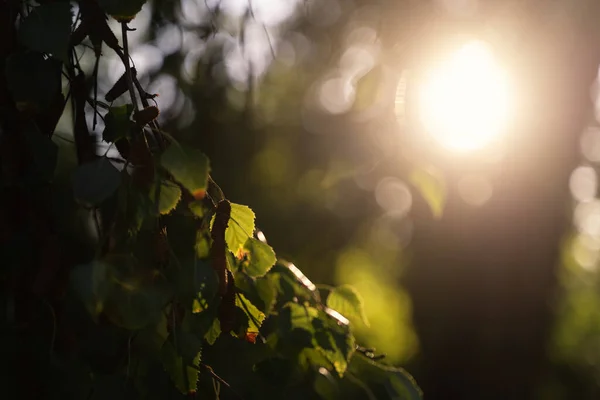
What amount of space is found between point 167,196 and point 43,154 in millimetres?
253

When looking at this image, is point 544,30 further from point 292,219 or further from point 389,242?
point 389,242

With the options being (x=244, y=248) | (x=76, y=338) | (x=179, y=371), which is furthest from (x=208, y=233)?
(x=76, y=338)

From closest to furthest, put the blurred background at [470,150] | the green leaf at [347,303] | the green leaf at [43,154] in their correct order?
1. the green leaf at [43,154]
2. the green leaf at [347,303]
3. the blurred background at [470,150]

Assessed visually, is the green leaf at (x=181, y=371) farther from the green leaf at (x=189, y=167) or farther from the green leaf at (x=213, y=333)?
the green leaf at (x=189, y=167)

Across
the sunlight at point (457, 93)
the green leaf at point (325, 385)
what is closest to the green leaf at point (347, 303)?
the green leaf at point (325, 385)

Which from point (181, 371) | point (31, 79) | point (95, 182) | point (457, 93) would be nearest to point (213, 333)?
point (181, 371)

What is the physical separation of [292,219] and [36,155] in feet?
34.1

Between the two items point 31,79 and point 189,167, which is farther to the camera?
point 31,79

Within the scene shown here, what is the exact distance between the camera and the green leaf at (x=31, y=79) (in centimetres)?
105

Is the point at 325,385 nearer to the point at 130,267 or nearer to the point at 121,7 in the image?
the point at 130,267

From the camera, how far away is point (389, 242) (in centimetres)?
1723

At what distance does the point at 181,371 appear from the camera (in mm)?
1076

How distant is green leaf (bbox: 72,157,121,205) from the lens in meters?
0.91

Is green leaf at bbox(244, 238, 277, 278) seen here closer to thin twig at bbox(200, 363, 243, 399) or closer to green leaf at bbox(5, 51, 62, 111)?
thin twig at bbox(200, 363, 243, 399)
